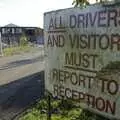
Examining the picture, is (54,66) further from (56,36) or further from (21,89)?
(21,89)

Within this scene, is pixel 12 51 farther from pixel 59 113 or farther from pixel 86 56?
pixel 86 56

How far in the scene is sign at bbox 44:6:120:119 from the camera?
3781 mm

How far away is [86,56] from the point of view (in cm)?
416

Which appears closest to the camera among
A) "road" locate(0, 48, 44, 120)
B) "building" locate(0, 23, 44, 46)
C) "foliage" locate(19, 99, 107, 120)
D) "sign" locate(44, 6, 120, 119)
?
"sign" locate(44, 6, 120, 119)

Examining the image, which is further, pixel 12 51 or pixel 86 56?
pixel 12 51

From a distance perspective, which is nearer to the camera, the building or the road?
the road

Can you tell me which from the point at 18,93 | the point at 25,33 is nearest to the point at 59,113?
the point at 18,93

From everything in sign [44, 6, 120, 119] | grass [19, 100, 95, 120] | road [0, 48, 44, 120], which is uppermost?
sign [44, 6, 120, 119]

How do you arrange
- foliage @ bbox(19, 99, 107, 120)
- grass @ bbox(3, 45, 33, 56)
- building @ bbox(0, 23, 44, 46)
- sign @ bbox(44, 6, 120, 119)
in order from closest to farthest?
sign @ bbox(44, 6, 120, 119), foliage @ bbox(19, 99, 107, 120), grass @ bbox(3, 45, 33, 56), building @ bbox(0, 23, 44, 46)

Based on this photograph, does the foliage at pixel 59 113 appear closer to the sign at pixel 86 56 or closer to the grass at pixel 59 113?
the grass at pixel 59 113

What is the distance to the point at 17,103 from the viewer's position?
1112 cm

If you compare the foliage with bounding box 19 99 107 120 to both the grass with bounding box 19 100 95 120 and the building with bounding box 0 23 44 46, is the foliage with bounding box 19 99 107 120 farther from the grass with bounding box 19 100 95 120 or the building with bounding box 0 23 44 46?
the building with bounding box 0 23 44 46

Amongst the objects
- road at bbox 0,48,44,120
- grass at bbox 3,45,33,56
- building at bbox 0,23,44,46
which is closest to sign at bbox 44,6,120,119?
road at bbox 0,48,44,120

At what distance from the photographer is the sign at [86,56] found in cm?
378
